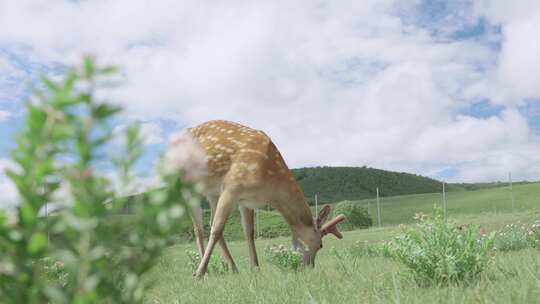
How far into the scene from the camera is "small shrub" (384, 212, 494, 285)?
3.83 meters

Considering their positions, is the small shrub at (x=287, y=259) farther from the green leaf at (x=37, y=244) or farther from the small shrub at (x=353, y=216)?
the small shrub at (x=353, y=216)

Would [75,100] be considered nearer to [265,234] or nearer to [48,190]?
[48,190]

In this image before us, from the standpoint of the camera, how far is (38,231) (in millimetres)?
894

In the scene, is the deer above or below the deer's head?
above

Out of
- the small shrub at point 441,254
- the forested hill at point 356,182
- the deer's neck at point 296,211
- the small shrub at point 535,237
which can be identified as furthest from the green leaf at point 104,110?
the forested hill at point 356,182

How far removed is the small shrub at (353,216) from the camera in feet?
95.1

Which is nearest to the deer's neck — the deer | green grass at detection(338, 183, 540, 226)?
the deer

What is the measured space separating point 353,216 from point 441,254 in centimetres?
2566

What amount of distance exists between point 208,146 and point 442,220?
3.83 meters

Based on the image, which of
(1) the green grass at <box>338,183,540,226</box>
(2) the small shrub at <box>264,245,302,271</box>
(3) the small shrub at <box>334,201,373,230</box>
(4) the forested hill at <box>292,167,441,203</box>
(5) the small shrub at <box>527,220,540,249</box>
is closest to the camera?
(2) the small shrub at <box>264,245,302,271</box>

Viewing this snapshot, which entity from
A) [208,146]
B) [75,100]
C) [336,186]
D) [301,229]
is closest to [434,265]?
[301,229]

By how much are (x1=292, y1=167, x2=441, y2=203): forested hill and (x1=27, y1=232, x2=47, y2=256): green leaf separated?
6445cm

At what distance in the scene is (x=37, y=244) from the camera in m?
0.84

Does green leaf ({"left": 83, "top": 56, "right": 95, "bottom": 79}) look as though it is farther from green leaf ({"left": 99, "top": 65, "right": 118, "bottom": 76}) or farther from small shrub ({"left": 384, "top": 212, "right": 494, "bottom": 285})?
small shrub ({"left": 384, "top": 212, "right": 494, "bottom": 285})
